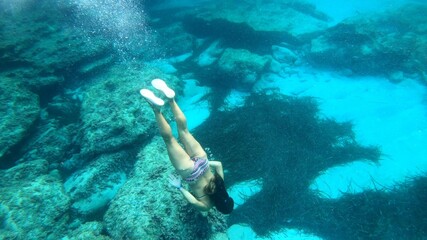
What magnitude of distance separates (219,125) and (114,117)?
320 centimetres

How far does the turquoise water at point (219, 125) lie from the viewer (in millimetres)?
5715

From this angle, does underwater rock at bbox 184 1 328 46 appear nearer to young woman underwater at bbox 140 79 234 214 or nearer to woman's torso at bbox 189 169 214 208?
young woman underwater at bbox 140 79 234 214

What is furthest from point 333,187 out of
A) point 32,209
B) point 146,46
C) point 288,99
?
point 146,46

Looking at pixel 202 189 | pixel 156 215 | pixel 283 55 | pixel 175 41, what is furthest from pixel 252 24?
pixel 156 215

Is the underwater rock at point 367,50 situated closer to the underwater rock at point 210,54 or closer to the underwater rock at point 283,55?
the underwater rock at point 283,55

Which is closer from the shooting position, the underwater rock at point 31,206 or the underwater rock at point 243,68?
the underwater rock at point 31,206

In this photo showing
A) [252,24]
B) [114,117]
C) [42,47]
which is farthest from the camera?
[252,24]

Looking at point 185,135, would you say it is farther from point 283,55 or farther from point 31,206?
point 283,55

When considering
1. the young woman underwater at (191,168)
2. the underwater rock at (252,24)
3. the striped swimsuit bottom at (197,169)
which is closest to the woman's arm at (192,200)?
the young woman underwater at (191,168)

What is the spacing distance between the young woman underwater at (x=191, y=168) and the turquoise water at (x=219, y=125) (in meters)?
0.56

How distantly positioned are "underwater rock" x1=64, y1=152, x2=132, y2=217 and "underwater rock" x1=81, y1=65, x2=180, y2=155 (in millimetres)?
365

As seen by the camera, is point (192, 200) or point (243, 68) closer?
point (192, 200)

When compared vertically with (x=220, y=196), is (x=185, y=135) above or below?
above

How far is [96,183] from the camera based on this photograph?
6.58m
